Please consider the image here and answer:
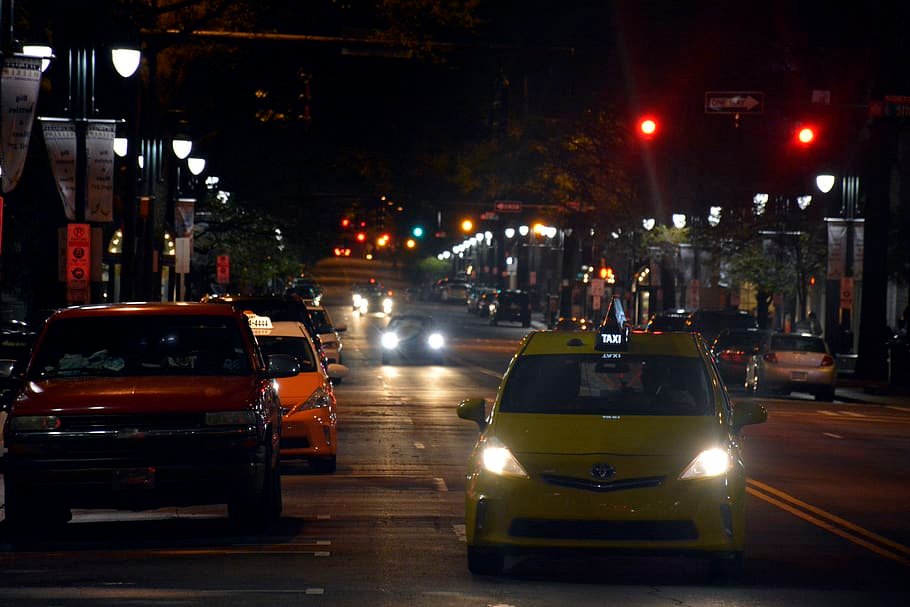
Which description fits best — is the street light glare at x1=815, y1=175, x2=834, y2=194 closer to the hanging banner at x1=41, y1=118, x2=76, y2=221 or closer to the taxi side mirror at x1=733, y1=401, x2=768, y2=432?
the hanging banner at x1=41, y1=118, x2=76, y2=221

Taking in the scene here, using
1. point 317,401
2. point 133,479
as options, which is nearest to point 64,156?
point 317,401

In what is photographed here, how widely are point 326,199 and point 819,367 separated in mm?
31988

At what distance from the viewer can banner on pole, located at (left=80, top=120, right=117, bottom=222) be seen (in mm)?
27859

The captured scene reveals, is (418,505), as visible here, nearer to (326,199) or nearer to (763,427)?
(763,427)

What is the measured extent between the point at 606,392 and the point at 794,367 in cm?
2556

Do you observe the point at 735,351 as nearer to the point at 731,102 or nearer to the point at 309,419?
the point at 731,102

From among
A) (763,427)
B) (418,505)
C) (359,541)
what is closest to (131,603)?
(359,541)

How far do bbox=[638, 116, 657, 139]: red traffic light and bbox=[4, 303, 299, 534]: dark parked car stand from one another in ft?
66.3

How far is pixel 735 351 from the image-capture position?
39.7m

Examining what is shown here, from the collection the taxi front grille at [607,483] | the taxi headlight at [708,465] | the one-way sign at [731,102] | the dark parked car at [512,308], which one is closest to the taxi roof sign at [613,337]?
the taxi headlight at [708,465]

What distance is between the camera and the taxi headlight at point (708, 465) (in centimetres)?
1032

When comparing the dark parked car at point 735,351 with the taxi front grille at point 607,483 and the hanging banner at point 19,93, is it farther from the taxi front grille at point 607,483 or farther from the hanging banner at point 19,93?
the taxi front grille at point 607,483

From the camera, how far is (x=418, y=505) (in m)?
15.1

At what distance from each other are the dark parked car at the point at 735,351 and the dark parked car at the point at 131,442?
27253 millimetres
